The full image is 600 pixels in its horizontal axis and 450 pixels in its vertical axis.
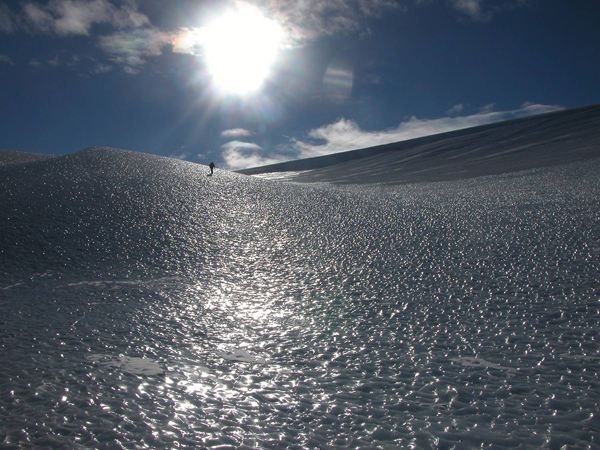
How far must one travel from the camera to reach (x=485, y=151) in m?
48.9

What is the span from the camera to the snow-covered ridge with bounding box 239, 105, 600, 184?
35.4 m

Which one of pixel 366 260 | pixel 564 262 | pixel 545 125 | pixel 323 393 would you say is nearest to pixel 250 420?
pixel 323 393

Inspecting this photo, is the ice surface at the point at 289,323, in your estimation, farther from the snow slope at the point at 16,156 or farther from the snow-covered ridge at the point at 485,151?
the snow-covered ridge at the point at 485,151

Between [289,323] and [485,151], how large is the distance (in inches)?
1823

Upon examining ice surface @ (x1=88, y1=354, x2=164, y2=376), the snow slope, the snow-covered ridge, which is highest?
the snow-covered ridge

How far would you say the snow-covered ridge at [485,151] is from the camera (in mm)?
35438

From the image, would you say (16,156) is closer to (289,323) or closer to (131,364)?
(289,323)

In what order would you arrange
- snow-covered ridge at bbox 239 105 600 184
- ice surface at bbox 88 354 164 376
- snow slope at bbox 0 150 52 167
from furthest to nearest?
snow-covered ridge at bbox 239 105 600 184, snow slope at bbox 0 150 52 167, ice surface at bbox 88 354 164 376

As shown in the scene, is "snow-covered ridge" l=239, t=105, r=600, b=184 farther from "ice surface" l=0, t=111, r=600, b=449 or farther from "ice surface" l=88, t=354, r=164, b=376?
"ice surface" l=88, t=354, r=164, b=376

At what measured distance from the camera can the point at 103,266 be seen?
9.88 m

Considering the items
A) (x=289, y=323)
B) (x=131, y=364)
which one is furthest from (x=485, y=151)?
(x=131, y=364)

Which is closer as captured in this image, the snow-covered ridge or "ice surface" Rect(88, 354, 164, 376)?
"ice surface" Rect(88, 354, 164, 376)

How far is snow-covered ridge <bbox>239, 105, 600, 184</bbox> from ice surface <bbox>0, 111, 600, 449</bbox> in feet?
73.6

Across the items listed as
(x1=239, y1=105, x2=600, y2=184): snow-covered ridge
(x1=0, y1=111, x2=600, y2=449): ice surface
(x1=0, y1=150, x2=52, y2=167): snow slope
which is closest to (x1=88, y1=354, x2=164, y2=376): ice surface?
(x1=0, y1=111, x2=600, y2=449): ice surface
